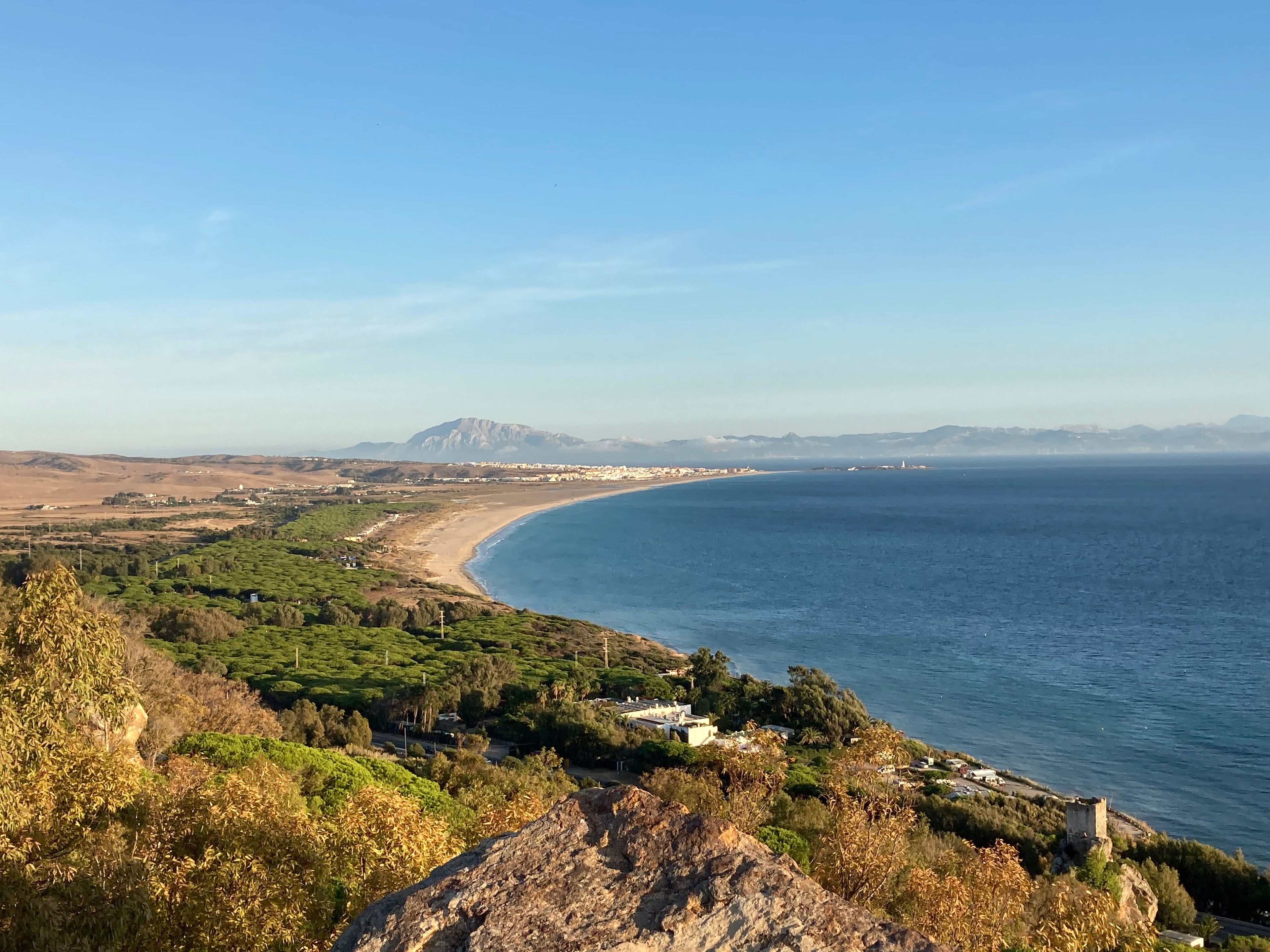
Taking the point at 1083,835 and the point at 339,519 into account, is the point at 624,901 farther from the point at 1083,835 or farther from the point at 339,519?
the point at 339,519

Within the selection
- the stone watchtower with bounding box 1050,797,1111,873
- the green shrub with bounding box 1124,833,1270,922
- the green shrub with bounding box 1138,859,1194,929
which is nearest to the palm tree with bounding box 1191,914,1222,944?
the green shrub with bounding box 1138,859,1194,929

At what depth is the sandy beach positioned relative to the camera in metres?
89.1

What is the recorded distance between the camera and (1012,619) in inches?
2453

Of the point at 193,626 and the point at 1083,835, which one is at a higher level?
the point at 1083,835

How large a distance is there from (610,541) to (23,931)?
347ft

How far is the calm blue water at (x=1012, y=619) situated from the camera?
115ft

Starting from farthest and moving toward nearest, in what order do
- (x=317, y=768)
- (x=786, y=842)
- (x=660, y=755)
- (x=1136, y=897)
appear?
(x=660, y=755) → (x=317, y=768) → (x=1136, y=897) → (x=786, y=842)

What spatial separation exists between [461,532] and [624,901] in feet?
397

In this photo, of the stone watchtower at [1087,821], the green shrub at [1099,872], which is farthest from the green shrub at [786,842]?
the stone watchtower at [1087,821]

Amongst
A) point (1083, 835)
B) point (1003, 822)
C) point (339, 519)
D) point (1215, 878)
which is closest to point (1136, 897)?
point (1083, 835)

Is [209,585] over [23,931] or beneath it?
beneath

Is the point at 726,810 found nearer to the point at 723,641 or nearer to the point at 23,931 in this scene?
the point at 23,931

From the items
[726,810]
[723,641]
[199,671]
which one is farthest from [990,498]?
[726,810]

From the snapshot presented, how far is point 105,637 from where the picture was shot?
33.9 feet
